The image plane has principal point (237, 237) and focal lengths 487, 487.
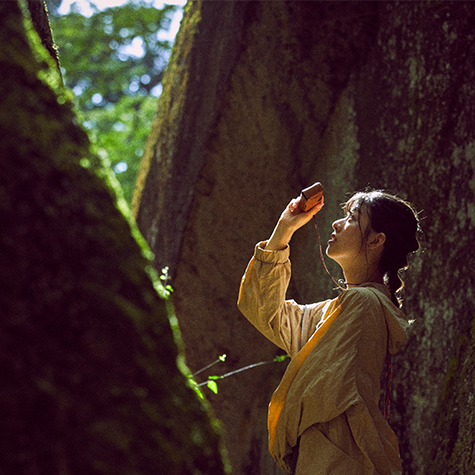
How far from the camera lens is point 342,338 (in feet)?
6.52

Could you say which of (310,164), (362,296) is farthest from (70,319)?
(310,164)

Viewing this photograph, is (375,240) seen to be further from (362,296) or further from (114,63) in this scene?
(114,63)

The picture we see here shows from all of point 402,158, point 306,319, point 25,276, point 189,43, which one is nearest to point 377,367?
point 306,319

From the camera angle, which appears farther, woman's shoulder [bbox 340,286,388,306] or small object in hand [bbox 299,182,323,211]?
small object in hand [bbox 299,182,323,211]

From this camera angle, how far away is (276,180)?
12.7 ft

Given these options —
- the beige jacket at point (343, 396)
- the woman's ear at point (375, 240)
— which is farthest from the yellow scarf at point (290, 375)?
the woman's ear at point (375, 240)

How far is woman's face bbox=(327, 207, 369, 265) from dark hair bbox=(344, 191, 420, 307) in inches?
1.2

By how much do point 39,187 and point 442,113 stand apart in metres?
3.01

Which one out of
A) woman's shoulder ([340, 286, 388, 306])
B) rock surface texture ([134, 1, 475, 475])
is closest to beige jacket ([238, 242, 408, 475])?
woman's shoulder ([340, 286, 388, 306])

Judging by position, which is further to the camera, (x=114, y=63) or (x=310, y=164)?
(x=114, y=63)

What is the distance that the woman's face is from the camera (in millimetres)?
2303

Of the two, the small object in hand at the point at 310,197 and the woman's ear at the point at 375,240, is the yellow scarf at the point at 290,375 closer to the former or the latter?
the woman's ear at the point at 375,240

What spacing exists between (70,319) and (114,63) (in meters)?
11.7

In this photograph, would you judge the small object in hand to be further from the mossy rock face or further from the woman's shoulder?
the mossy rock face
